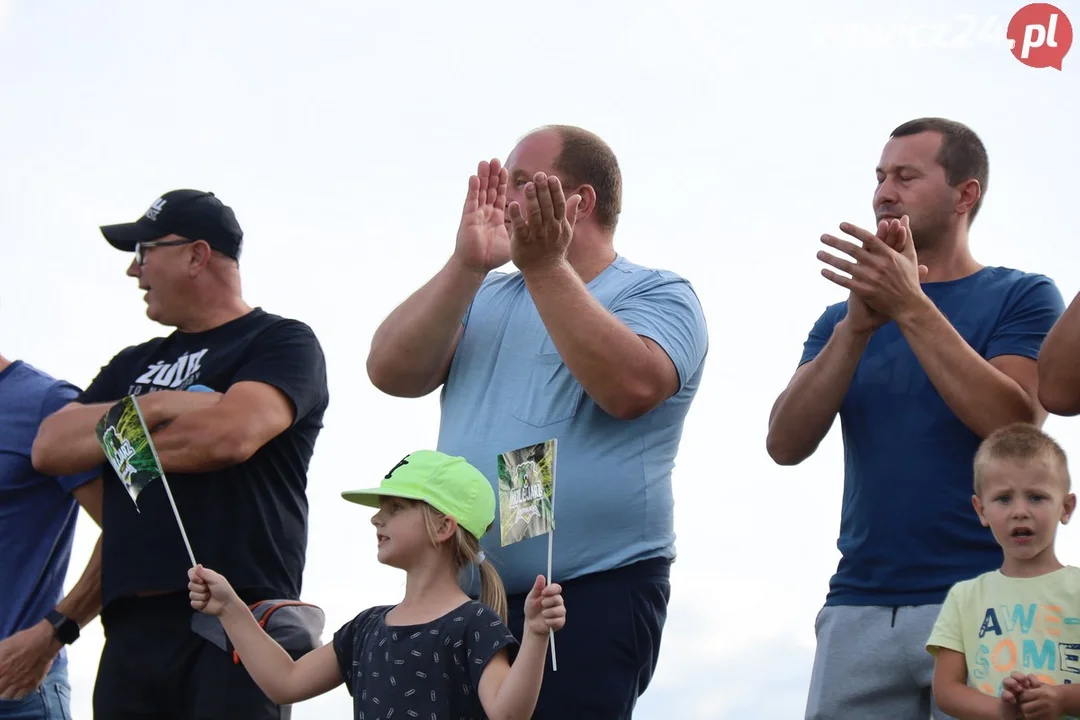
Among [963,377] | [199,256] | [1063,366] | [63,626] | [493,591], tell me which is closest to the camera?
[1063,366]

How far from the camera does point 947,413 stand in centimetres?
407

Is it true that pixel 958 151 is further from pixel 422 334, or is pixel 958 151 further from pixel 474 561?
pixel 474 561

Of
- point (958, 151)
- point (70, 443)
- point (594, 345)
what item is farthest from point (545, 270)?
point (70, 443)

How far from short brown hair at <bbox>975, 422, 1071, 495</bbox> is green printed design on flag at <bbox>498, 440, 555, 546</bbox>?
1.06m

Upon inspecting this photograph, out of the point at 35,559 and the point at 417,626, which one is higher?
the point at 35,559

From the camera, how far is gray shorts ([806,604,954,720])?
392 centimetres

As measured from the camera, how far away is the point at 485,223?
173 inches

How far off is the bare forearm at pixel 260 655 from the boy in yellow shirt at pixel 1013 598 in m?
1.72

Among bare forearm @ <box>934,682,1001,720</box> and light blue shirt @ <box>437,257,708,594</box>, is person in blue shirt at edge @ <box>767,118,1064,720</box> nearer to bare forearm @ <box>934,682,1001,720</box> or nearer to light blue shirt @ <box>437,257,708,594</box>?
bare forearm @ <box>934,682,1001,720</box>

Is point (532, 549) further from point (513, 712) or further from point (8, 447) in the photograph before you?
point (8, 447)

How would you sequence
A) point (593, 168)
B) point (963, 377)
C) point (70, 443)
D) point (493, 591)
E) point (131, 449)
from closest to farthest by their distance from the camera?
point (963, 377)
point (493, 591)
point (131, 449)
point (593, 168)
point (70, 443)

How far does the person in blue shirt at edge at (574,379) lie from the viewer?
13.0ft

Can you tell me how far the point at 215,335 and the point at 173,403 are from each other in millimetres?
478

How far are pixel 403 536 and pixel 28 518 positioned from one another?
1865 millimetres
